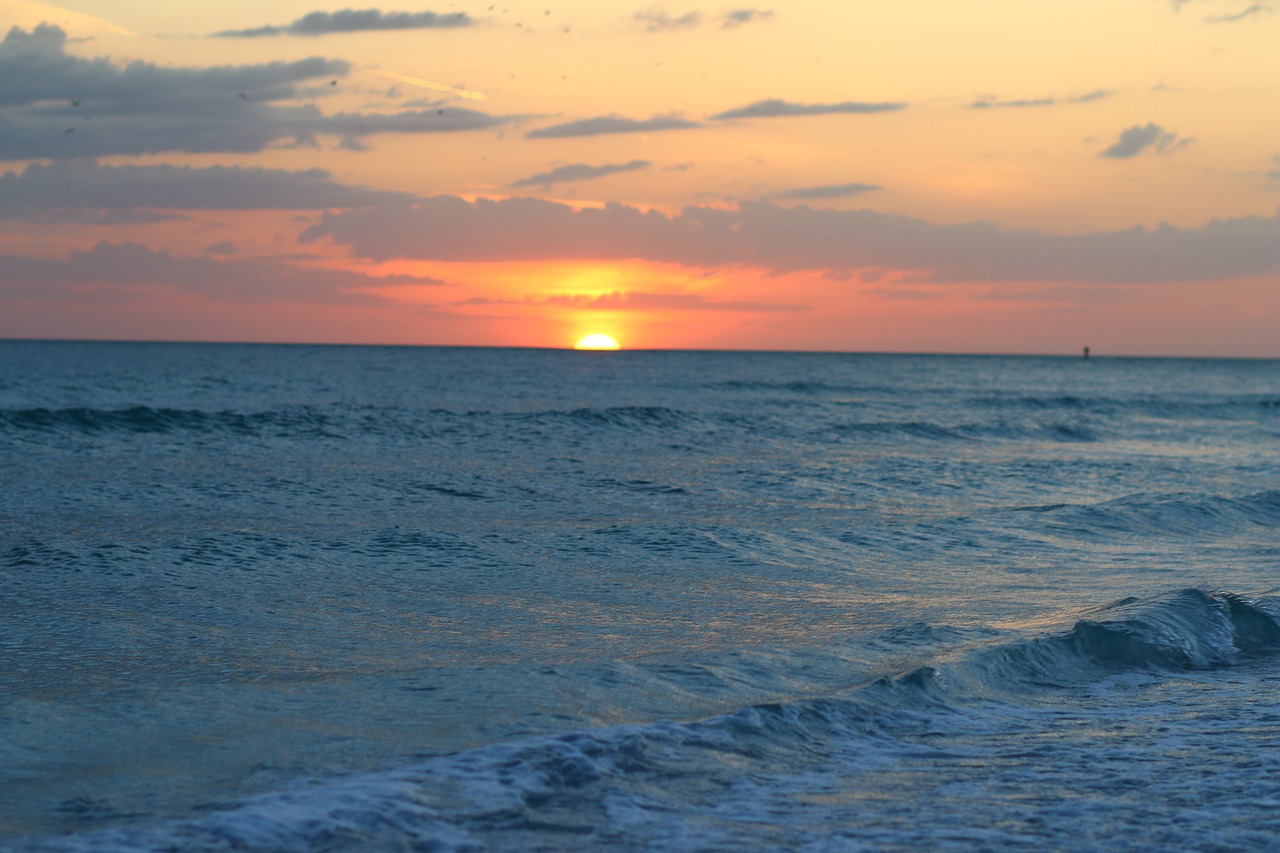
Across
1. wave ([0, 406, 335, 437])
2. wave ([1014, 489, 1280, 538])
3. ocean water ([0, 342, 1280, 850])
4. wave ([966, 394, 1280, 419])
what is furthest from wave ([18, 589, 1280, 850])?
wave ([966, 394, 1280, 419])

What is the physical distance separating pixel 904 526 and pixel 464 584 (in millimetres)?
7146

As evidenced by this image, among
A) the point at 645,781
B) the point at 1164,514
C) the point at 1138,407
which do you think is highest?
the point at 1138,407

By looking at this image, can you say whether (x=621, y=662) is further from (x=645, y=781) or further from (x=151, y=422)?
(x=151, y=422)

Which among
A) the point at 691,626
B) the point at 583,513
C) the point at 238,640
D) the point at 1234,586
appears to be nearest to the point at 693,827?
the point at 691,626

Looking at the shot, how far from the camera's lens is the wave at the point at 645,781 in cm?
484

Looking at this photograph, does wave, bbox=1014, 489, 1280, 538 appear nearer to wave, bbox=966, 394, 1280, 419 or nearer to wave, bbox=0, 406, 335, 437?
wave, bbox=0, 406, 335, 437

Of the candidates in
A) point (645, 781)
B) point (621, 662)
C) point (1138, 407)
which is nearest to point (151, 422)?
point (621, 662)

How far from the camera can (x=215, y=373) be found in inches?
2534

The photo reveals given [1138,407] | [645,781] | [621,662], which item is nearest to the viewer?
[645,781]

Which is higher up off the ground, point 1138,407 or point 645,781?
point 1138,407

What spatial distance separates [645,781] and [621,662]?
7.10 ft

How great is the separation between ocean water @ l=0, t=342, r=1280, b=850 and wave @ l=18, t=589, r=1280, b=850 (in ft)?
0.08

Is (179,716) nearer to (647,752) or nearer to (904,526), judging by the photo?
(647,752)

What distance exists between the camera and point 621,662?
7754mm
